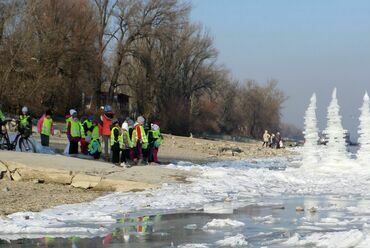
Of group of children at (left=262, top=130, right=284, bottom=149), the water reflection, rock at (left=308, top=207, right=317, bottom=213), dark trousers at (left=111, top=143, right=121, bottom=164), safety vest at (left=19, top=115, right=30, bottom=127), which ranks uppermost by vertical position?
group of children at (left=262, top=130, right=284, bottom=149)

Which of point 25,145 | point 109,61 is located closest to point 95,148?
point 25,145

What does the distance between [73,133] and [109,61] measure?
4435 cm

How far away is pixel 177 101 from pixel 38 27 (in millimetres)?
31827

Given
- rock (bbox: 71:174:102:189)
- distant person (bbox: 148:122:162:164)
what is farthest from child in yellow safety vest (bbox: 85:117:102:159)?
rock (bbox: 71:174:102:189)

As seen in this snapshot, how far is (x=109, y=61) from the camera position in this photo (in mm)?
66750

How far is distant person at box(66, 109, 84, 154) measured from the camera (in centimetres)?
2305

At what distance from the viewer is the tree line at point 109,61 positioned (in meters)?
46.8

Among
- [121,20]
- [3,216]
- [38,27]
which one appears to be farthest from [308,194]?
[121,20]

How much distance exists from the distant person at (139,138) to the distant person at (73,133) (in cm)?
201

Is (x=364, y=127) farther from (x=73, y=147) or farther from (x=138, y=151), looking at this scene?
(x=73, y=147)

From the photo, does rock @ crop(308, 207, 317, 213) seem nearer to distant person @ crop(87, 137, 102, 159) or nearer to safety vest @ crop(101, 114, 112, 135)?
safety vest @ crop(101, 114, 112, 135)

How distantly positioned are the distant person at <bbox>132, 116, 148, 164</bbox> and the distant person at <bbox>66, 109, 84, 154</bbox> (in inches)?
79.1

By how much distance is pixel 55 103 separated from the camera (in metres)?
53.0

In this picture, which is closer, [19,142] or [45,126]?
[19,142]
